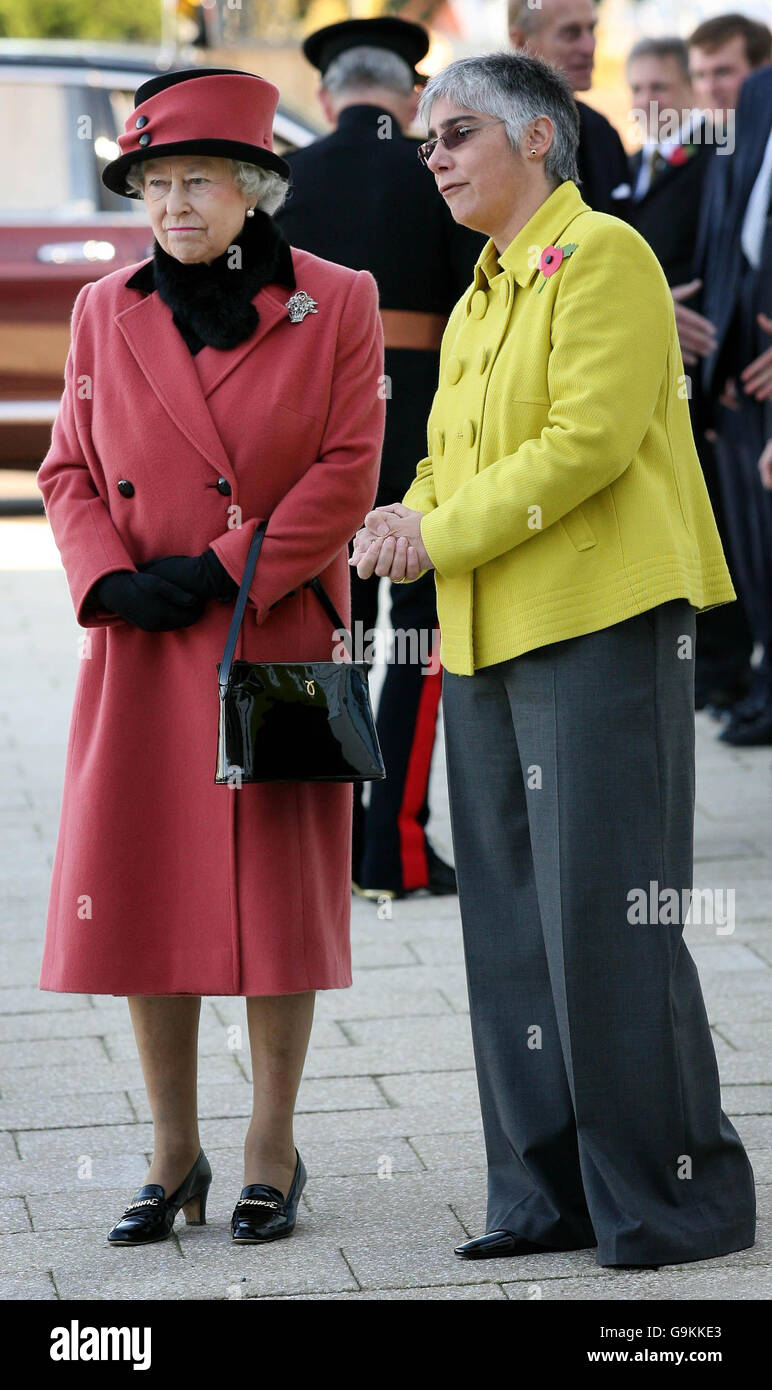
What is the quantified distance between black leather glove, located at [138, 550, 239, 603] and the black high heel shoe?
0.99m

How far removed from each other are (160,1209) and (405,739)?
90.1 inches

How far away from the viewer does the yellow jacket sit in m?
3.04

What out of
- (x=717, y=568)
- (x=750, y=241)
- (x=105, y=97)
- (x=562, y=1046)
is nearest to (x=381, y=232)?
(x=750, y=241)

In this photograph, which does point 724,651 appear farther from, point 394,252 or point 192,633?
point 192,633

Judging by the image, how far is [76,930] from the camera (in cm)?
344

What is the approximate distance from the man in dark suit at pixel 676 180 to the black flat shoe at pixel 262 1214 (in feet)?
12.7

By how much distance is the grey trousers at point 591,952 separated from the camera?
3174 mm

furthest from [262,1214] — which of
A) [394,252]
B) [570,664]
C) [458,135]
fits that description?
[394,252]

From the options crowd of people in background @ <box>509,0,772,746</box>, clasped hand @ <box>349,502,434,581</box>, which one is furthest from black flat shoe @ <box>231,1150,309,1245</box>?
crowd of people in background @ <box>509,0,772,746</box>

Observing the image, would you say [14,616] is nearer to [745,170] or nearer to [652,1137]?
[745,170]

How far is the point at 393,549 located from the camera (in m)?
3.21

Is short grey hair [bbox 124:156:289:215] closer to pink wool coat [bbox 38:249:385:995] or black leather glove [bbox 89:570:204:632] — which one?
pink wool coat [bbox 38:249:385:995]

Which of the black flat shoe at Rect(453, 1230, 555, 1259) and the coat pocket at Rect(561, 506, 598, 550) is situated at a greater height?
the coat pocket at Rect(561, 506, 598, 550)

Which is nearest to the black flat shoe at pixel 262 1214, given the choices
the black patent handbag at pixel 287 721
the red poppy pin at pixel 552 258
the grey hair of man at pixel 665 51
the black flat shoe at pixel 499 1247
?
the black flat shoe at pixel 499 1247
